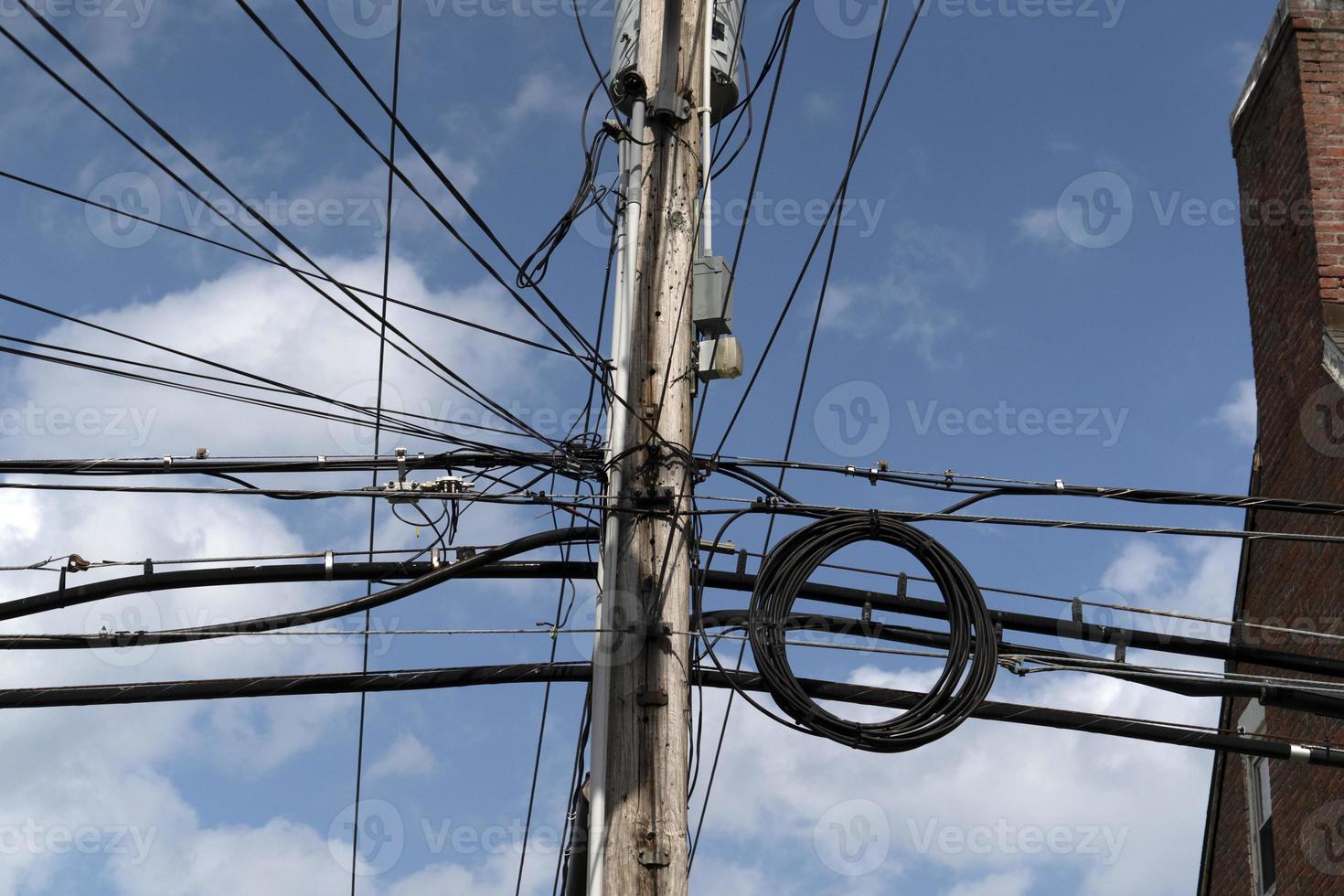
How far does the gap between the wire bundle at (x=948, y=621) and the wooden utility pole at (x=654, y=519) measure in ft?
1.88

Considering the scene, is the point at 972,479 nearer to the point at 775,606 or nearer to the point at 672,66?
the point at 775,606

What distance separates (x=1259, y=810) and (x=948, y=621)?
785 centimetres

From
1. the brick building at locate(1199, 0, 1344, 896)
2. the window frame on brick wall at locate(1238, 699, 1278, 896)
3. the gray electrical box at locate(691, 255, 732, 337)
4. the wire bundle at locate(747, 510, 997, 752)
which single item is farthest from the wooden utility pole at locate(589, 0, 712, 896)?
the window frame on brick wall at locate(1238, 699, 1278, 896)

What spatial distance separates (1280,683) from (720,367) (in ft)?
11.4

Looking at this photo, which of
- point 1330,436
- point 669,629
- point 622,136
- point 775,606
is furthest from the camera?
point 1330,436

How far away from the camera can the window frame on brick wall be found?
1338 centimetres

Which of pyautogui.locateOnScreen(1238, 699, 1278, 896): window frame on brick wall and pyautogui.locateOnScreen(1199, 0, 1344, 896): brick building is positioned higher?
pyautogui.locateOnScreen(1199, 0, 1344, 896): brick building

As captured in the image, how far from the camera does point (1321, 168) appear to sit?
1322 centimetres

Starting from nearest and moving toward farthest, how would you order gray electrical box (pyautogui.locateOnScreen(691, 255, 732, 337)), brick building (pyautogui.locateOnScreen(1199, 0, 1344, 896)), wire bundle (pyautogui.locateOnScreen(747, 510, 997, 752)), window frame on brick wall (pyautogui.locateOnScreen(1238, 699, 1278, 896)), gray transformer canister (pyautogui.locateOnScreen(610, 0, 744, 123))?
wire bundle (pyautogui.locateOnScreen(747, 510, 997, 752)) < gray electrical box (pyautogui.locateOnScreen(691, 255, 732, 337)) < gray transformer canister (pyautogui.locateOnScreen(610, 0, 744, 123)) < brick building (pyautogui.locateOnScreen(1199, 0, 1344, 896)) < window frame on brick wall (pyautogui.locateOnScreen(1238, 699, 1278, 896))

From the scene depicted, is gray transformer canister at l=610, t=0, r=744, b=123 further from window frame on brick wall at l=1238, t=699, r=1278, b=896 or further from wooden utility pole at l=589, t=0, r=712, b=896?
window frame on brick wall at l=1238, t=699, r=1278, b=896

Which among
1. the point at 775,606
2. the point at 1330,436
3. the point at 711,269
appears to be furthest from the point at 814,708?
the point at 1330,436

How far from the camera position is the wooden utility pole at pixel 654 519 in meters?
6.44

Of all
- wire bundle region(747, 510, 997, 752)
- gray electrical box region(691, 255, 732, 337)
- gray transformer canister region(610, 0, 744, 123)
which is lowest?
wire bundle region(747, 510, 997, 752)

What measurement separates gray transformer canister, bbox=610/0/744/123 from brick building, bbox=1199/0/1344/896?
6.51 meters
